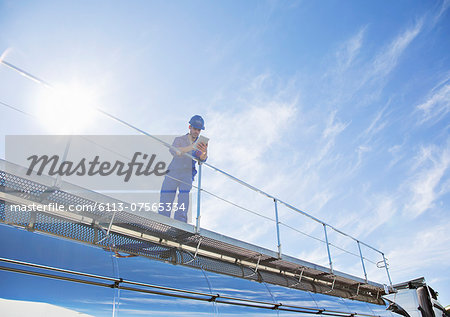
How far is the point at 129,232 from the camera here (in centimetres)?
366

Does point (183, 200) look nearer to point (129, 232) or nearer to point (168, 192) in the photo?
point (168, 192)

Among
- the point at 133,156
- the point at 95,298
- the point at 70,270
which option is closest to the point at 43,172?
the point at 70,270

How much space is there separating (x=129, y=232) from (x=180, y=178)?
1.20 m

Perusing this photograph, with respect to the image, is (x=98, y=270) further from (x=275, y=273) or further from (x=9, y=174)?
(x=275, y=273)

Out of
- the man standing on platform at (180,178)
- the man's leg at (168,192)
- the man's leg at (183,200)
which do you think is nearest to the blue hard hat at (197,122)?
the man standing on platform at (180,178)

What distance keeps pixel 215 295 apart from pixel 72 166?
2109 millimetres

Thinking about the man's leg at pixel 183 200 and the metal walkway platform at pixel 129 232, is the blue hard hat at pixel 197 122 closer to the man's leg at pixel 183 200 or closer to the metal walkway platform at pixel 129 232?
the man's leg at pixel 183 200

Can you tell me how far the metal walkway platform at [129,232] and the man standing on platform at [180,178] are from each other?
1.44 ft

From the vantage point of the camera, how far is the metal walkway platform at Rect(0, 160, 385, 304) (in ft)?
9.17

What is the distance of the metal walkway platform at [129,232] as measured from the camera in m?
2.79

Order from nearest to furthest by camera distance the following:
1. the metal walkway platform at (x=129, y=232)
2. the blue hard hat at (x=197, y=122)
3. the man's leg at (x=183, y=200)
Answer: the metal walkway platform at (x=129, y=232) < the man's leg at (x=183, y=200) < the blue hard hat at (x=197, y=122)

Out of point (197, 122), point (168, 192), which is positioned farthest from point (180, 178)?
point (197, 122)

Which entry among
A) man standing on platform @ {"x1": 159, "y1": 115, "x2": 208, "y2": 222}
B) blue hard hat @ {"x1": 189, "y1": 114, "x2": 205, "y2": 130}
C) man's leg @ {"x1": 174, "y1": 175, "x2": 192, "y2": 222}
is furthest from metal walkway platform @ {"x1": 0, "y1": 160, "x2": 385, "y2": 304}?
blue hard hat @ {"x1": 189, "y1": 114, "x2": 205, "y2": 130}

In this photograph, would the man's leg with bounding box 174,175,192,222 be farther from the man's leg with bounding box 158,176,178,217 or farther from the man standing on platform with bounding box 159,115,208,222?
the man's leg with bounding box 158,176,178,217
